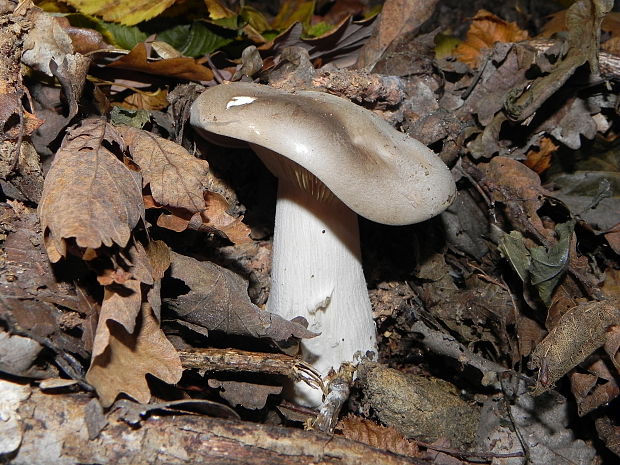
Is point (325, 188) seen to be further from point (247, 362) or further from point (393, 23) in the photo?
point (393, 23)

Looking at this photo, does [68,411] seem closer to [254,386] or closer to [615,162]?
[254,386]

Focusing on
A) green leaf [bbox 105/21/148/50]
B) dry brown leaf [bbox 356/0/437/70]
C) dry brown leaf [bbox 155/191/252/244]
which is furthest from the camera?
dry brown leaf [bbox 356/0/437/70]

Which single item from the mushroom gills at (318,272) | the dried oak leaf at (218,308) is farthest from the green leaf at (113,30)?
the dried oak leaf at (218,308)

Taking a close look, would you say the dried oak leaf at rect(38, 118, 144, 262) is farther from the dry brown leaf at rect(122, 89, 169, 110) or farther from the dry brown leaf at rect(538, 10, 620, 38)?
the dry brown leaf at rect(538, 10, 620, 38)

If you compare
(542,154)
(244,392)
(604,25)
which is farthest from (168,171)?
(604,25)

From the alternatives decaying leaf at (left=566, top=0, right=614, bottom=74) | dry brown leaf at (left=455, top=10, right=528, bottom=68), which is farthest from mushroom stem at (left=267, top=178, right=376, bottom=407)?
dry brown leaf at (left=455, top=10, right=528, bottom=68)

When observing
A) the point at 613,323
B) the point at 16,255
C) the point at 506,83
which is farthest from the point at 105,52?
the point at 613,323
